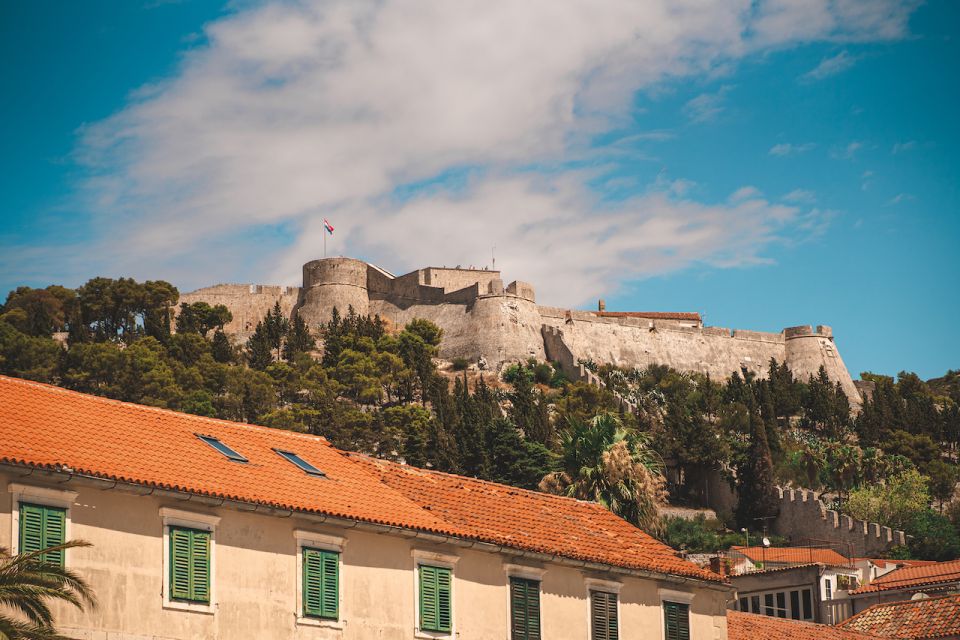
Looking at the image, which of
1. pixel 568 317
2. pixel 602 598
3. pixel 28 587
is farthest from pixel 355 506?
pixel 568 317

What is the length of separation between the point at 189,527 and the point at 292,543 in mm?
2064

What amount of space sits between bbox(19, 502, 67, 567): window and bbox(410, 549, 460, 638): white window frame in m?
6.98

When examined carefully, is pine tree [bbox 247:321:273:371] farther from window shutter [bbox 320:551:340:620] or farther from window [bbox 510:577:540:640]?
window shutter [bbox 320:551:340:620]

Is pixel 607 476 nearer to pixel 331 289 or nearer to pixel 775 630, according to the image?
pixel 775 630

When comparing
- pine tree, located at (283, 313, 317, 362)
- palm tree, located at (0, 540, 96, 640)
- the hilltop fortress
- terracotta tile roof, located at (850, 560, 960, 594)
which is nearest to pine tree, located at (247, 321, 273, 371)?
pine tree, located at (283, 313, 317, 362)

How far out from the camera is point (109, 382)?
99062 millimetres

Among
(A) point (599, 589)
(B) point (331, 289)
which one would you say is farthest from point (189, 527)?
(B) point (331, 289)

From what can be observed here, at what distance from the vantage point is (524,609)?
28.0 metres

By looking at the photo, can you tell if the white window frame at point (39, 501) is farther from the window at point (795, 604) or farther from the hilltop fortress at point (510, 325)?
the hilltop fortress at point (510, 325)

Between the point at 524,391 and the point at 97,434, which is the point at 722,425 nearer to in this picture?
the point at 524,391

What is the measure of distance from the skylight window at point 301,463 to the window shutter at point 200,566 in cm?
402

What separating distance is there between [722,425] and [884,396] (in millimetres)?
16677

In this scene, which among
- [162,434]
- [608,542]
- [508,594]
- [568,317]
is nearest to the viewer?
[162,434]

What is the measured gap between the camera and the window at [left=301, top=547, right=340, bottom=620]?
24.8 meters
